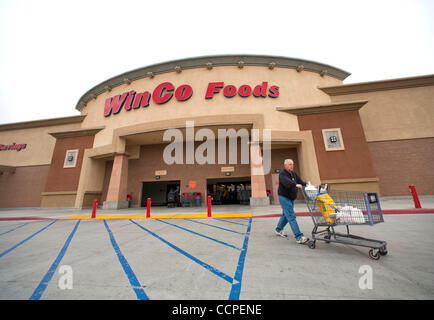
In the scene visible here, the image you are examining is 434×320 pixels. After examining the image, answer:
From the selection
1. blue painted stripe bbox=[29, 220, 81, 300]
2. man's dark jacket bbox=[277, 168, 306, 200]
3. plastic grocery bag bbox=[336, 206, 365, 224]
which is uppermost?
man's dark jacket bbox=[277, 168, 306, 200]

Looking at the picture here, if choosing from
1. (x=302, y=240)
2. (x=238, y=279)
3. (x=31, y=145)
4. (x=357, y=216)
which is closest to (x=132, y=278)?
(x=238, y=279)

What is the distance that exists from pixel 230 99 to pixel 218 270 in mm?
14167

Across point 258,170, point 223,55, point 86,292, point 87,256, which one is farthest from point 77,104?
point 86,292

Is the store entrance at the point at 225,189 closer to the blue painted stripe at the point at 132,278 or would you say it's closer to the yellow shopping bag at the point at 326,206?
the yellow shopping bag at the point at 326,206

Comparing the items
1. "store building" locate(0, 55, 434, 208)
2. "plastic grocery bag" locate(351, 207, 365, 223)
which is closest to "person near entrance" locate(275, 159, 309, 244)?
"plastic grocery bag" locate(351, 207, 365, 223)

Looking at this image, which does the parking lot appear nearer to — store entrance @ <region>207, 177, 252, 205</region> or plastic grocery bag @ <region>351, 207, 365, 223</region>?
plastic grocery bag @ <region>351, 207, 365, 223</region>

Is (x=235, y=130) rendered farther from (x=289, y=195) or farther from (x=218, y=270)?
(x=218, y=270)

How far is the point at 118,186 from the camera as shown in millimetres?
15602

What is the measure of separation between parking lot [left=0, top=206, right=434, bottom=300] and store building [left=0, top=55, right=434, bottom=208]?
940 cm

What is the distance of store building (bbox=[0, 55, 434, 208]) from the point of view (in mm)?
13193

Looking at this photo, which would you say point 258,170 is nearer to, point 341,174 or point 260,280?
point 341,174

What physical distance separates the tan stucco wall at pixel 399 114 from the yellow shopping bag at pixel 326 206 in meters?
14.6
